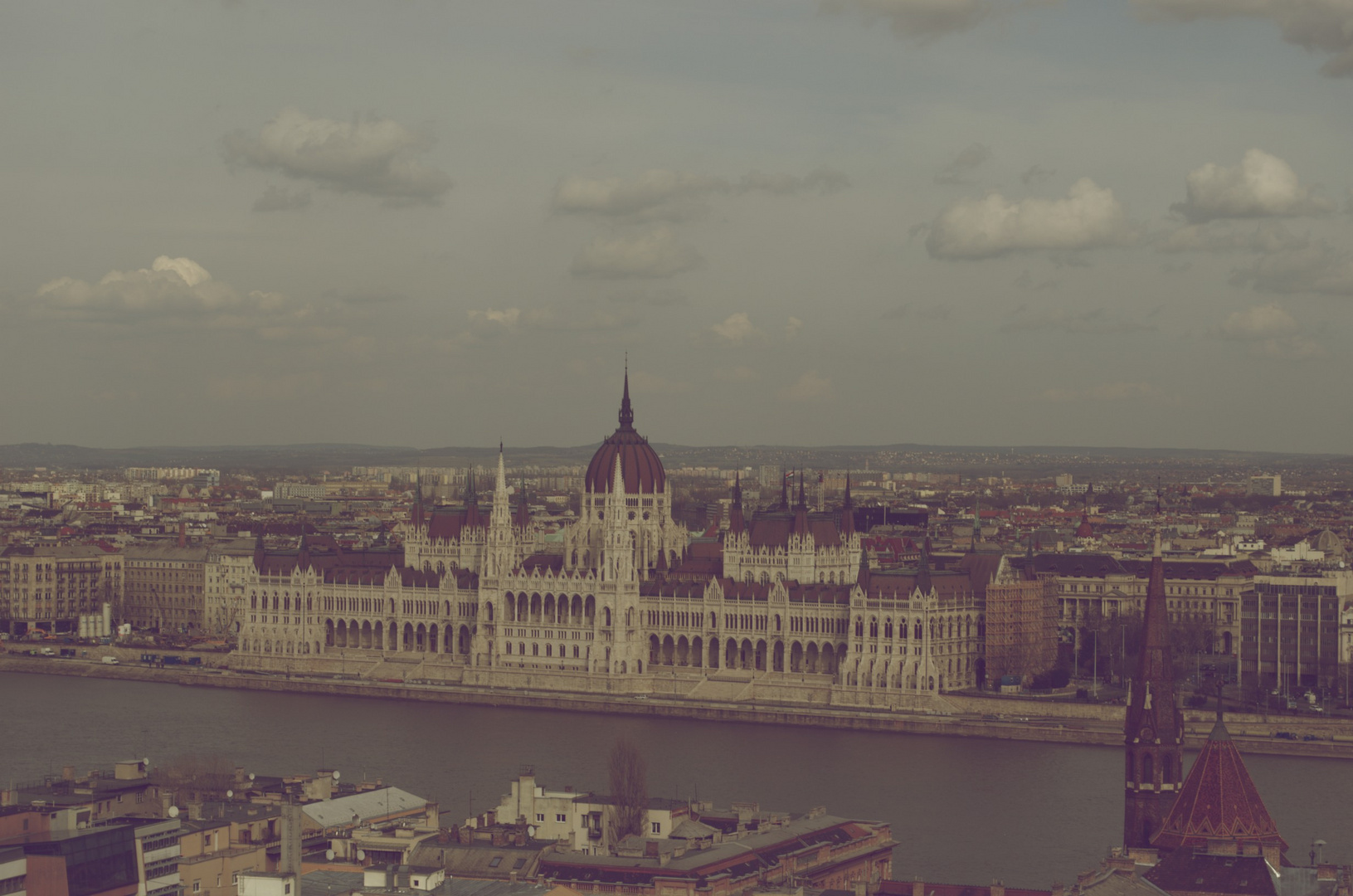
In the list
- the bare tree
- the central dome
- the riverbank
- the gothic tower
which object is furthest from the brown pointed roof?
the central dome

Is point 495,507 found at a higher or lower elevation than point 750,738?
higher

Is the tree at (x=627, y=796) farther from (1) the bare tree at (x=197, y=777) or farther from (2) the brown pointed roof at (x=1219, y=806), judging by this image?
(2) the brown pointed roof at (x=1219, y=806)

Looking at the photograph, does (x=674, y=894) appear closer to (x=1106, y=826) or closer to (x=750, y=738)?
(x=1106, y=826)

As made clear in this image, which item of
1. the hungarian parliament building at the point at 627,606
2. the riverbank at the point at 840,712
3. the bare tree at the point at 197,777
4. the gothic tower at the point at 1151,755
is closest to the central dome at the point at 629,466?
the hungarian parliament building at the point at 627,606

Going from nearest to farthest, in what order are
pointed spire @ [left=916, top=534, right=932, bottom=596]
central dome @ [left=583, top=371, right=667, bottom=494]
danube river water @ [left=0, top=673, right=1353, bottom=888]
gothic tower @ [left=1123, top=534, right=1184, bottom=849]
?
gothic tower @ [left=1123, top=534, right=1184, bottom=849]
danube river water @ [left=0, top=673, right=1353, bottom=888]
pointed spire @ [left=916, top=534, right=932, bottom=596]
central dome @ [left=583, top=371, right=667, bottom=494]

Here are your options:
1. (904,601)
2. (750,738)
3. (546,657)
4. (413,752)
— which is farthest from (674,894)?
(546,657)

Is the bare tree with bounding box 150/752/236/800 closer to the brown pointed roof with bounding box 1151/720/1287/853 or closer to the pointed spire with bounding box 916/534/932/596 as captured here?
the brown pointed roof with bounding box 1151/720/1287/853
